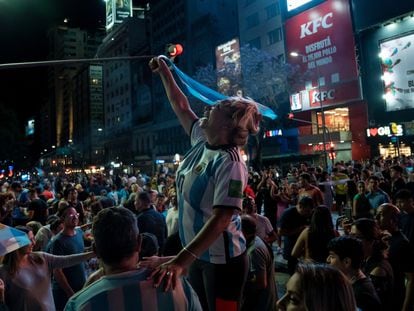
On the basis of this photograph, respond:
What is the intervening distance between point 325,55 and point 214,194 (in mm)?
46004

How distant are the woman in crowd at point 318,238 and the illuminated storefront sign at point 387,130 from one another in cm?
3032

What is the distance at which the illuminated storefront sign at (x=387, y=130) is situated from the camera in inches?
1297

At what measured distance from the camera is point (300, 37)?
158 ft

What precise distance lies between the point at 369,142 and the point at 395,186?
2922cm

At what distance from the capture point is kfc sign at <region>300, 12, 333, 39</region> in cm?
4469

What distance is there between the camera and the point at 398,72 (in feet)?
126

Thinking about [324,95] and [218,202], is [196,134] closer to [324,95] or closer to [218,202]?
[218,202]

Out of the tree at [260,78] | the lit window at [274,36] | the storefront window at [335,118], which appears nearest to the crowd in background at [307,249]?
the tree at [260,78]

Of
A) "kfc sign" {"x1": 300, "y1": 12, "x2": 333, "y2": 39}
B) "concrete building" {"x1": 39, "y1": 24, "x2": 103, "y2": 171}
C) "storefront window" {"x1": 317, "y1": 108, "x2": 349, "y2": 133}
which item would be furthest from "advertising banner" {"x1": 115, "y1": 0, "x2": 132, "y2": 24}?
"storefront window" {"x1": 317, "y1": 108, "x2": 349, "y2": 133}

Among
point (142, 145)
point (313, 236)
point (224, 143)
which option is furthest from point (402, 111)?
point (142, 145)

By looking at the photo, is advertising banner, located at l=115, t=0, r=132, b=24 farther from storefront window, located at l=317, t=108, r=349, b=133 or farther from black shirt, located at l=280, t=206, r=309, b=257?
black shirt, located at l=280, t=206, r=309, b=257

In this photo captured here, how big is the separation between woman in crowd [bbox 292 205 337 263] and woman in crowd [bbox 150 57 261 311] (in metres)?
2.89

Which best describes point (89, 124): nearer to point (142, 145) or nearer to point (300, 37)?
point (142, 145)

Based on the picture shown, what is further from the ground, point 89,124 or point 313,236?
point 89,124
